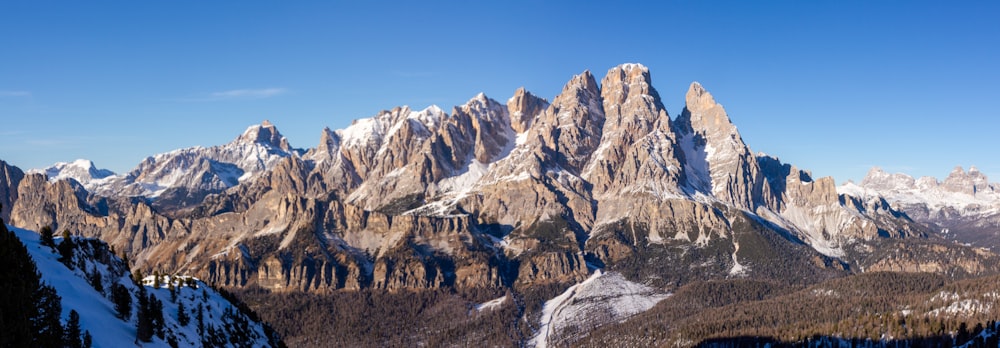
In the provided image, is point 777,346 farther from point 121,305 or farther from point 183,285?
point 121,305

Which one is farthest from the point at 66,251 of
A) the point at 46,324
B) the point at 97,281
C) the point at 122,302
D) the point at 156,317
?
the point at 46,324

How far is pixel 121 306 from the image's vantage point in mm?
78750

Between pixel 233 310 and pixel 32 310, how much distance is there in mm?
95782

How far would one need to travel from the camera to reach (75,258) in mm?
89438

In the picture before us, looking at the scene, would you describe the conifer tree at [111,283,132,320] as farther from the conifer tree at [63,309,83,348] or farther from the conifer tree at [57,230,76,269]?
the conifer tree at [63,309,83,348]

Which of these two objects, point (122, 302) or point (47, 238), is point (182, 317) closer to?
point (47, 238)

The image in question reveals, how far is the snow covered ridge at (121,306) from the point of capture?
70.9 metres

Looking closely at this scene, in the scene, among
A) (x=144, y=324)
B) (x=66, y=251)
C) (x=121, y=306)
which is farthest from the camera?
(x=66, y=251)

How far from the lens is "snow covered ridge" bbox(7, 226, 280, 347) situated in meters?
70.9

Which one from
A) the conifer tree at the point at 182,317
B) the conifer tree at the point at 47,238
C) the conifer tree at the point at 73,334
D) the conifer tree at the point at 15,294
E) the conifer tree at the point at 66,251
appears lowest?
the conifer tree at the point at 182,317

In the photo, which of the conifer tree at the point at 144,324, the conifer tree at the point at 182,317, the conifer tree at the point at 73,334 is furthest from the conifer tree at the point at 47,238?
the conifer tree at the point at 73,334

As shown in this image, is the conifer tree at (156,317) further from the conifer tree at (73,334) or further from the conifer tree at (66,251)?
the conifer tree at (73,334)

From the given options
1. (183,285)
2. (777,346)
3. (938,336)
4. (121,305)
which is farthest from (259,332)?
(938,336)

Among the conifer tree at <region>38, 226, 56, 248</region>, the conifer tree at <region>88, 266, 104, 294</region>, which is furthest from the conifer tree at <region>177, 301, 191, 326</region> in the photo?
the conifer tree at <region>38, 226, 56, 248</region>
